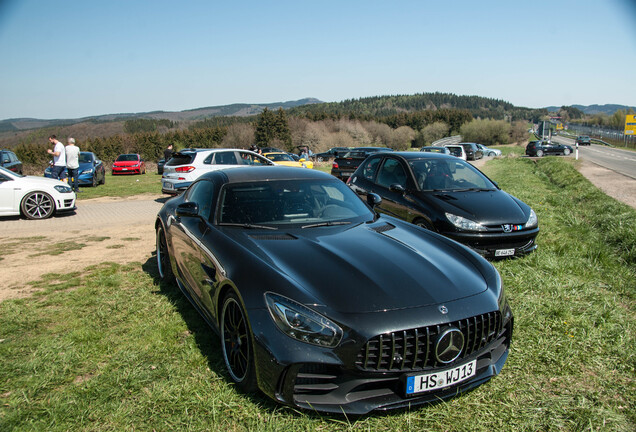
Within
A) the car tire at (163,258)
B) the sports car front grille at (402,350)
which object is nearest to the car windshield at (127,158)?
the car tire at (163,258)

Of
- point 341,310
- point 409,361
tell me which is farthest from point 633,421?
point 341,310

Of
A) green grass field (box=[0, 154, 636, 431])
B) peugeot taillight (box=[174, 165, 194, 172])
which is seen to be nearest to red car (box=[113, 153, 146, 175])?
peugeot taillight (box=[174, 165, 194, 172])

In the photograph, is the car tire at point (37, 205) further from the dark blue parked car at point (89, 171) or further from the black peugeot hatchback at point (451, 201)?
the dark blue parked car at point (89, 171)

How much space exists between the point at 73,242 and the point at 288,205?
569cm

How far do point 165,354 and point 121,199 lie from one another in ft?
40.3

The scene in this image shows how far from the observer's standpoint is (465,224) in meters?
5.82

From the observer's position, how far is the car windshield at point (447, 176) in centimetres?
682

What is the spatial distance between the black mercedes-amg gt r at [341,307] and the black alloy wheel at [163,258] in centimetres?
129

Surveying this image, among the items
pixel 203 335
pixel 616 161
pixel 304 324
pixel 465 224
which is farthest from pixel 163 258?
pixel 616 161

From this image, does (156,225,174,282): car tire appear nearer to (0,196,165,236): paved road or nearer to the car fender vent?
the car fender vent

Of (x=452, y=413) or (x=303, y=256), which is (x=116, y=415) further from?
(x=452, y=413)

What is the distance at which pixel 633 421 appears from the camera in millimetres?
2619

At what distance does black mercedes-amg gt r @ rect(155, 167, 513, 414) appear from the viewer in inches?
93.7

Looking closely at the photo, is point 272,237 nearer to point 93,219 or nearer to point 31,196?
point 93,219
